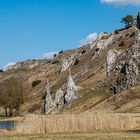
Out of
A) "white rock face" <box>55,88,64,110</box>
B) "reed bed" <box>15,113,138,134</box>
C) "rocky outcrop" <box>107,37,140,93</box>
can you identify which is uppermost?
"rocky outcrop" <box>107,37,140,93</box>

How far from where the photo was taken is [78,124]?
47.5 m

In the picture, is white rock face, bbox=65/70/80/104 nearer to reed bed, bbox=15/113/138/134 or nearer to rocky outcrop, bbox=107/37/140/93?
rocky outcrop, bbox=107/37/140/93

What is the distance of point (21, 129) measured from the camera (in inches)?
1850

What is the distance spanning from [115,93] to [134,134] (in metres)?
73.7

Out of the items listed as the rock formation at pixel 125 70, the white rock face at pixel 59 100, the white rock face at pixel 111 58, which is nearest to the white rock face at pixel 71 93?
the white rock face at pixel 59 100

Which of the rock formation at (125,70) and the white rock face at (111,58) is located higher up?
the white rock face at (111,58)

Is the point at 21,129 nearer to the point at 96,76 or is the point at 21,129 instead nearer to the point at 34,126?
the point at 34,126

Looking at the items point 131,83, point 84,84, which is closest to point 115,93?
point 131,83

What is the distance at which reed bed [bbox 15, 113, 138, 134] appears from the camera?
47062 millimetres

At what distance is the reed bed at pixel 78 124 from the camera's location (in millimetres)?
47062

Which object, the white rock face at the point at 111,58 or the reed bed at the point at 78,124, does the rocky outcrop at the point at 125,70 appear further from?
the reed bed at the point at 78,124

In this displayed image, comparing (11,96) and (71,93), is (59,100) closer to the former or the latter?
(71,93)

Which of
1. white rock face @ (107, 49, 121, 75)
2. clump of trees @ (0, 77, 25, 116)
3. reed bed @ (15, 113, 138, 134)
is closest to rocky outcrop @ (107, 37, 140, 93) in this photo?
white rock face @ (107, 49, 121, 75)

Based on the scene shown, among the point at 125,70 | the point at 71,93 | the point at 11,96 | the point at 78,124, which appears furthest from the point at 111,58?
the point at 78,124
